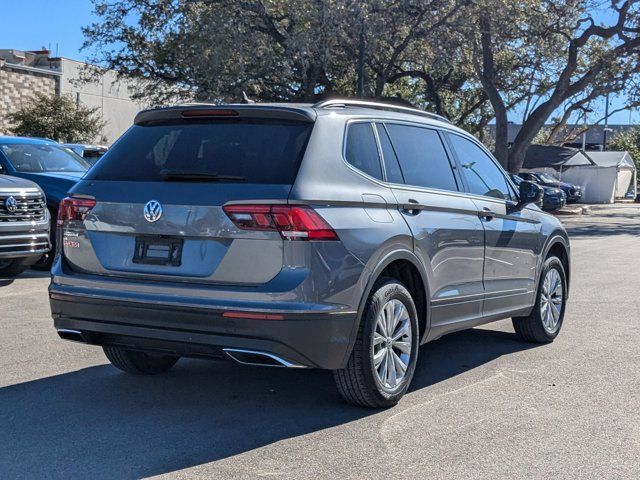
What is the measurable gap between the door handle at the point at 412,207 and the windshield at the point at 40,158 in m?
8.36

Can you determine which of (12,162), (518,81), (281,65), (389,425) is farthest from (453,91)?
(389,425)

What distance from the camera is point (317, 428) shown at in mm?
4895

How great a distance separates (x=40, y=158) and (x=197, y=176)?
8530 mm

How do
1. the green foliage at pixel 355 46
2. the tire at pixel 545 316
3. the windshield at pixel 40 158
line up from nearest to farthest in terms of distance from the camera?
the tire at pixel 545 316
the windshield at pixel 40 158
the green foliage at pixel 355 46

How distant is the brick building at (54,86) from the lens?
31.0m

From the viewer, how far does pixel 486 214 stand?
6.43 meters

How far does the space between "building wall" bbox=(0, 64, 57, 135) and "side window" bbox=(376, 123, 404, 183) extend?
1089 inches

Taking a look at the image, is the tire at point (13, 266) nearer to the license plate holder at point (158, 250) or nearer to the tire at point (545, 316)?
the license plate holder at point (158, 250)

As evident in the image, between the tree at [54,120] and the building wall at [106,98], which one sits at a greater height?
the building wall at [106,98]

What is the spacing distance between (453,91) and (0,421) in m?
33.8

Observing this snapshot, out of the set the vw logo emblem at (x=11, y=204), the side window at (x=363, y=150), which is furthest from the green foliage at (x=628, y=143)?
the side window at (x=363, y=150)

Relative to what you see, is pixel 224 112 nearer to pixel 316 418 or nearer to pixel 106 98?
pixel 316 418

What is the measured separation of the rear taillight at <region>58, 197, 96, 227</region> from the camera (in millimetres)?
5094

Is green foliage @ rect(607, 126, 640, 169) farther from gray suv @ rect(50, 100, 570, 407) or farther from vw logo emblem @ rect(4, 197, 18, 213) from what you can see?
gray suv @ rect(50, 100, 570, 407)
